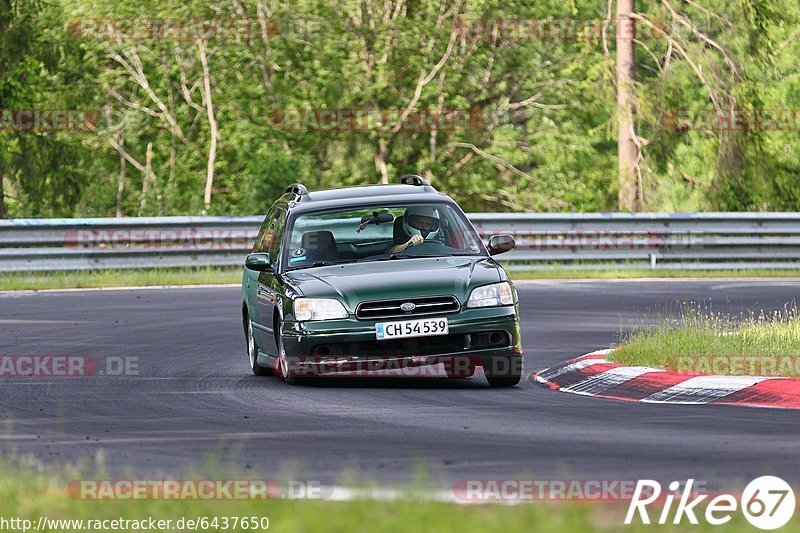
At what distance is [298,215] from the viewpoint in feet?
45.8

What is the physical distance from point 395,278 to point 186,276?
45.3 feet

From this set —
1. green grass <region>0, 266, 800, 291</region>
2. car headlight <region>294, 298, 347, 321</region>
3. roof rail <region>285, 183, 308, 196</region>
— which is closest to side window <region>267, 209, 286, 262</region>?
roof rail <region>285, 183, 308, 196</region>

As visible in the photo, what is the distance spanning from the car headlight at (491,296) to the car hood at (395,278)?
4 cm

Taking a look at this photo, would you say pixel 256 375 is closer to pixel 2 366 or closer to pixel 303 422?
pixel 2 366

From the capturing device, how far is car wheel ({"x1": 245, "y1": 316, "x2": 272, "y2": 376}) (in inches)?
542

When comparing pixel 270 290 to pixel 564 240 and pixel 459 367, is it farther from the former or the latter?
pixel 564 240

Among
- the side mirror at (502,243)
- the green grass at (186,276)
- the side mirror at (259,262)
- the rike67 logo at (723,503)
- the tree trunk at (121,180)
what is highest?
the side mirror at (502,243)

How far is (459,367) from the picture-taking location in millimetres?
12477

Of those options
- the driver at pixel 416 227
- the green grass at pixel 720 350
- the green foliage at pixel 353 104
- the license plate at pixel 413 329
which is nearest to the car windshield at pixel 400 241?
the driver at pixel 416 227

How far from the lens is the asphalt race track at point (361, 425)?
8.12 meters

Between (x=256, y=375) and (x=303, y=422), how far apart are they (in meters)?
3.54

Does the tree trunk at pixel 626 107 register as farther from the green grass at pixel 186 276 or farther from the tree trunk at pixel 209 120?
the tree trunk at pixel 209 120

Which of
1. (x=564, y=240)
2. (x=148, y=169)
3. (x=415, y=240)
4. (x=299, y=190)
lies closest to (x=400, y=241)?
(x=415, y=240)

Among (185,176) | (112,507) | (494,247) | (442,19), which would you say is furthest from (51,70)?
(112,507)
